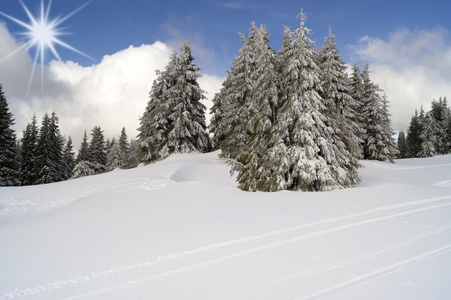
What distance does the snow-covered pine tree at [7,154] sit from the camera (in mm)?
25828

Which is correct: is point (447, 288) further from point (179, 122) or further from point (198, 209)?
point (179, 122)

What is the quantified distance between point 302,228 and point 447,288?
321 centimetres

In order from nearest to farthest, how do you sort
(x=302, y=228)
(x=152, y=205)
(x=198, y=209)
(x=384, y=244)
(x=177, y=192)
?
(x=384, y=244), (x=302, y=228), (x=198, y=209), (x=152, y=205), (x=177, y=192)

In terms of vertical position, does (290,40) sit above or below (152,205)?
above

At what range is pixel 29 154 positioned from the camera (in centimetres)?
3497

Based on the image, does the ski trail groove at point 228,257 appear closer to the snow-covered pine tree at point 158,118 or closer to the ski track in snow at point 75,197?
the ski track in snow at point 75,197

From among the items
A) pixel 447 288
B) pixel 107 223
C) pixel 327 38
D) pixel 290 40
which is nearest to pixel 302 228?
pixel 447 288

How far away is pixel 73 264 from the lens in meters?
5.10

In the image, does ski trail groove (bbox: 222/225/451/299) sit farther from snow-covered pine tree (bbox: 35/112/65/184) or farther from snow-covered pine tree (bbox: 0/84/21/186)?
snow-covered pine tree (bbox: 35/112/65/184)

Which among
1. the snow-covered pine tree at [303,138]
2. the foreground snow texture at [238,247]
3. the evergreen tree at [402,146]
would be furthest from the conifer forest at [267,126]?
the evergreen tree at [402,146]

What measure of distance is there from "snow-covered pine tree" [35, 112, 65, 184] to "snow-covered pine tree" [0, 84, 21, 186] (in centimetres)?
507

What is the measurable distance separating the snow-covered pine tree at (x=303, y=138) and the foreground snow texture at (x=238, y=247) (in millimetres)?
1248

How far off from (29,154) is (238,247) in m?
41.0

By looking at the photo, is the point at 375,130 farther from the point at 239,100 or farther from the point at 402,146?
the point at 402,146
